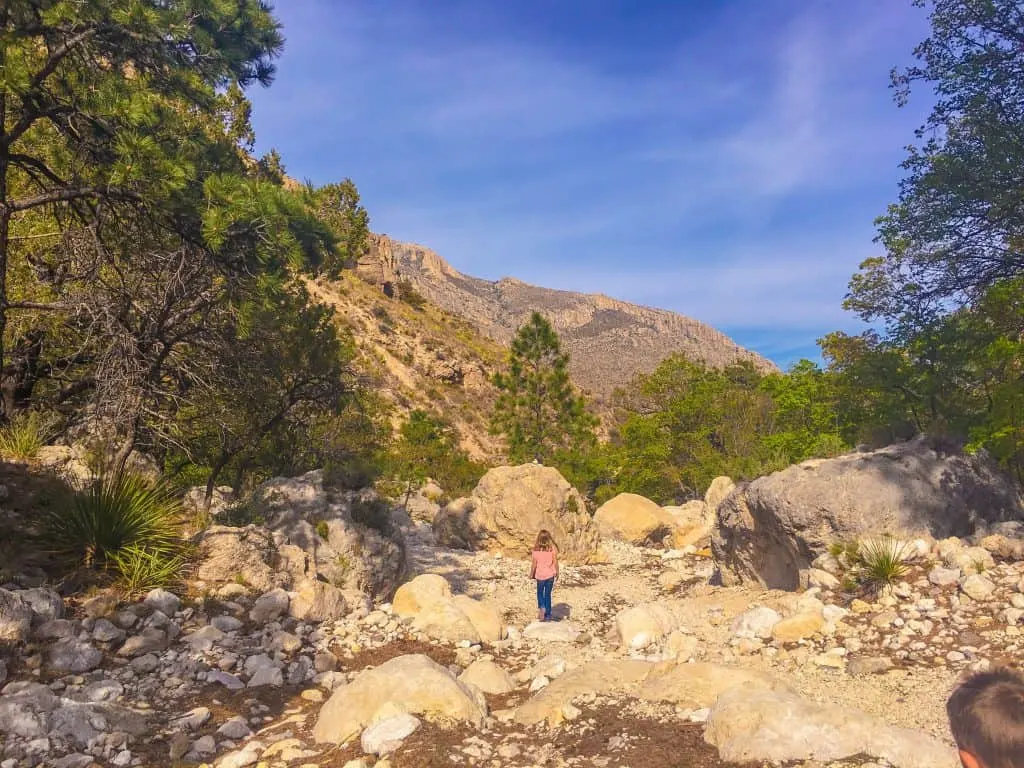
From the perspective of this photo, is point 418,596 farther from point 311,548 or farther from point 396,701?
point 396,701

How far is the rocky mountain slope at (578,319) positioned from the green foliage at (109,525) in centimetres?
6862

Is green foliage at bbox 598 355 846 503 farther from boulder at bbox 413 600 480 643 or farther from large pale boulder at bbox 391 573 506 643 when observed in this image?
boulder at bbox 413 600 480 643

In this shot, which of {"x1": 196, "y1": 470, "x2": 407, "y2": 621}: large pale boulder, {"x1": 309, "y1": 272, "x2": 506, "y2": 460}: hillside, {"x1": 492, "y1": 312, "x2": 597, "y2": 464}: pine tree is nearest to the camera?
{"x1": 196, "y1": 470, "x2": 407, "y2": 621}: large pale boulder

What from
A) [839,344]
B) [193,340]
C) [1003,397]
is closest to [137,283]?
[193,340]

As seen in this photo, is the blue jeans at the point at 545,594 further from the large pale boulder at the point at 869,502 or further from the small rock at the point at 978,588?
the small rock at the point at 978,588

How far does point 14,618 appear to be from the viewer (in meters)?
5.23

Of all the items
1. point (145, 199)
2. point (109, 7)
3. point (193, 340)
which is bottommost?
point (193, 340)

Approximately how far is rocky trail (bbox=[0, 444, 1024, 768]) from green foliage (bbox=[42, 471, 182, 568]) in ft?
1.85

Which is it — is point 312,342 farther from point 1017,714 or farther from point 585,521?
point 1017,714

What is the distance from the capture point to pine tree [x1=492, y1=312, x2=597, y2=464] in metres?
33.5

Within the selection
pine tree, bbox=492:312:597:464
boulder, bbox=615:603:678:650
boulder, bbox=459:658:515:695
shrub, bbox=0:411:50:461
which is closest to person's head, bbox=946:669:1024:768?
boulder, bbox=459:658:515:695

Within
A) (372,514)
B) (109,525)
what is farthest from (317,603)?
(372,514)

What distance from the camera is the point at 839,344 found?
19.6 meters

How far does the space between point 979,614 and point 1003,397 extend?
3555mm
